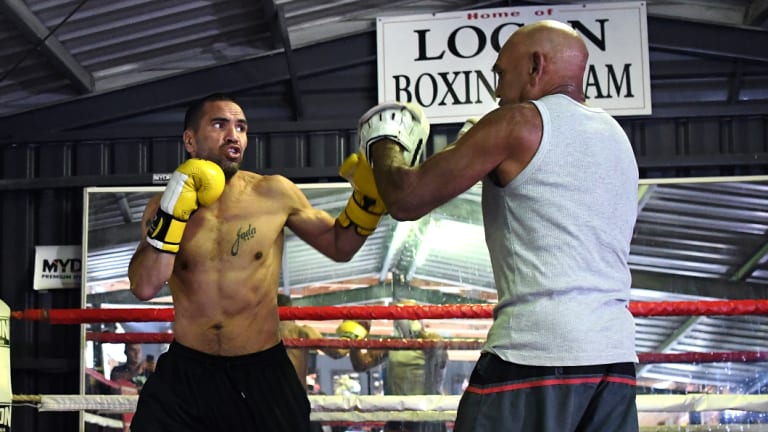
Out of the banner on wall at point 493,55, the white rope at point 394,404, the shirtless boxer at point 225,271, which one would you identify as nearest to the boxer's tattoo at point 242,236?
the shirtless boxer at point 225,271

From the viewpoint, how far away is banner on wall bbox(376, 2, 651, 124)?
558 centimetres

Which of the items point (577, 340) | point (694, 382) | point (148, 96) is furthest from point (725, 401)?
point (148, 96)

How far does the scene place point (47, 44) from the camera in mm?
5156

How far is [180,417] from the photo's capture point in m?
2.69

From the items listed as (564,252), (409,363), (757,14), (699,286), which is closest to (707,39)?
(757,14)

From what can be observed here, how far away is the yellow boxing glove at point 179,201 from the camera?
263 cm

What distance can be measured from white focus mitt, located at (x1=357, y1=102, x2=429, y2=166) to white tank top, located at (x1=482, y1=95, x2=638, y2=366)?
296 mm

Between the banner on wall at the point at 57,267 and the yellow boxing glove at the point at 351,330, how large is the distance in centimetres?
155

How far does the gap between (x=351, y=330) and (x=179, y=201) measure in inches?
109

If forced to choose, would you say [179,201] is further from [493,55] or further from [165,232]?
[493,55]

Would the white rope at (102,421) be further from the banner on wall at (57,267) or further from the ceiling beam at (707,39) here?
the ceiling beam at (707,39)

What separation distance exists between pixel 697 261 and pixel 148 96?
10.6 feet

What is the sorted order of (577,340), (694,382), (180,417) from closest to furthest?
(577,340) → (180,417) → (694,382)

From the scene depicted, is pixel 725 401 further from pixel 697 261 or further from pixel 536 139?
pixel 536 139
